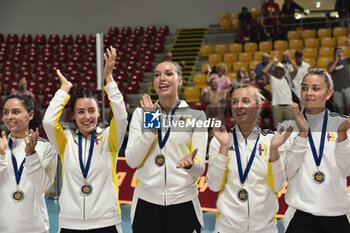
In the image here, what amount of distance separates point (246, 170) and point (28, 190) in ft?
5.23

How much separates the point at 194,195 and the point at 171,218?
23 centimetres

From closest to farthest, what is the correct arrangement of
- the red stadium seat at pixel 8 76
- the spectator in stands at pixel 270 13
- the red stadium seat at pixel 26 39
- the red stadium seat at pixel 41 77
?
the spectator in stands at pixel 270 13, the red stadium seat at pixel 41 77, the red stadium seat at pixel 8 76, the red stadium seat at pixel 26 39

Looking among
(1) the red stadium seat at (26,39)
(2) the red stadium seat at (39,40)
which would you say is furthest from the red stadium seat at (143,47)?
(1) the red stadium seat at (26,39)

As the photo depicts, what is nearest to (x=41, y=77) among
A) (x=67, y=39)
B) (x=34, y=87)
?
(x=34, y=87)

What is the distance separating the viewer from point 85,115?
303 cm

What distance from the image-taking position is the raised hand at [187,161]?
2.65 metres

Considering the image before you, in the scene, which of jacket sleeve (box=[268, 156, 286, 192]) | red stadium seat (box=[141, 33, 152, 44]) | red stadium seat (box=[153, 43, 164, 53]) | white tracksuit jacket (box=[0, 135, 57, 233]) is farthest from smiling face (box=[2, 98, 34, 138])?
red stadium seat (box=[141, 33, 152, 44])

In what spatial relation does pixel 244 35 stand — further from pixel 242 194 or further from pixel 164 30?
pixel 242 194

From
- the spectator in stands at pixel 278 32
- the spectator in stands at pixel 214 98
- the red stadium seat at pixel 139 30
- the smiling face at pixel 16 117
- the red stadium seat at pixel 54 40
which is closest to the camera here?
the smiling face at pixel 16 117

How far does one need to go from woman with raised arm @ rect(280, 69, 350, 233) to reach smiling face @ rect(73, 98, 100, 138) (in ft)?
4.49

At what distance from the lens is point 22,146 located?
3.21 metres

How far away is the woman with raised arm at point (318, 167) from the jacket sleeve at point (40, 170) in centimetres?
170

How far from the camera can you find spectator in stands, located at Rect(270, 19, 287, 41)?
470 inches

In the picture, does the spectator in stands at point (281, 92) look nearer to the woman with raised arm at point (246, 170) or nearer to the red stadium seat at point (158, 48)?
→ the woman with raised arm at point (246, 170)
